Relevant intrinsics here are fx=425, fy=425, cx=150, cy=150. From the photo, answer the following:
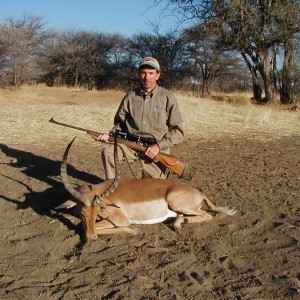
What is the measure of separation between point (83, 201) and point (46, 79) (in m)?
35.5

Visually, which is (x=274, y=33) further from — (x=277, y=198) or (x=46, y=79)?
(x=46, y=79)

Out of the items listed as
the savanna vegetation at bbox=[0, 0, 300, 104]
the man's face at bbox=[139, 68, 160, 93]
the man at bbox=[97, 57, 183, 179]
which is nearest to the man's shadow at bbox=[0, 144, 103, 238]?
the man at bbox=[97, 57, 183, 179]

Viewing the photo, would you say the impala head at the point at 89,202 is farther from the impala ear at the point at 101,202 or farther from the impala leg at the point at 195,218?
the impala leg at the point at 195,218

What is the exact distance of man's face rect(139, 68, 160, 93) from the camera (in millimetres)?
6118

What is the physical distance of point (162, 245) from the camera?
4773mm

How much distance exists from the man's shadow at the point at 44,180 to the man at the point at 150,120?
0.92m

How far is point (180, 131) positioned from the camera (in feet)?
21.4

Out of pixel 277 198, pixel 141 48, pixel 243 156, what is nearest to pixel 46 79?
pixel 141 48

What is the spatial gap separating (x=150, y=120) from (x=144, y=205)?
5.20 ft

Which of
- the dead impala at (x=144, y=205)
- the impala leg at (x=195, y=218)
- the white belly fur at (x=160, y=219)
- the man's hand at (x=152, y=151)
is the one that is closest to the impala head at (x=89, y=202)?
the dead impala at (x=144, y=205)

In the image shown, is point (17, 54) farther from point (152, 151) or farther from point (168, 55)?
point (152, 151)

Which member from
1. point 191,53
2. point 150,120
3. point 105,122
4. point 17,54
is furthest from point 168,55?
point 150,120

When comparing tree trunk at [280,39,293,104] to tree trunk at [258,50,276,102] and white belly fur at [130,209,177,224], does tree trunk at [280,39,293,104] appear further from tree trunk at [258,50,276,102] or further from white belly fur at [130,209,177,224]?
white belly fur at [130,209,177,224]

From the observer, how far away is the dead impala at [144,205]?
5113 mm
